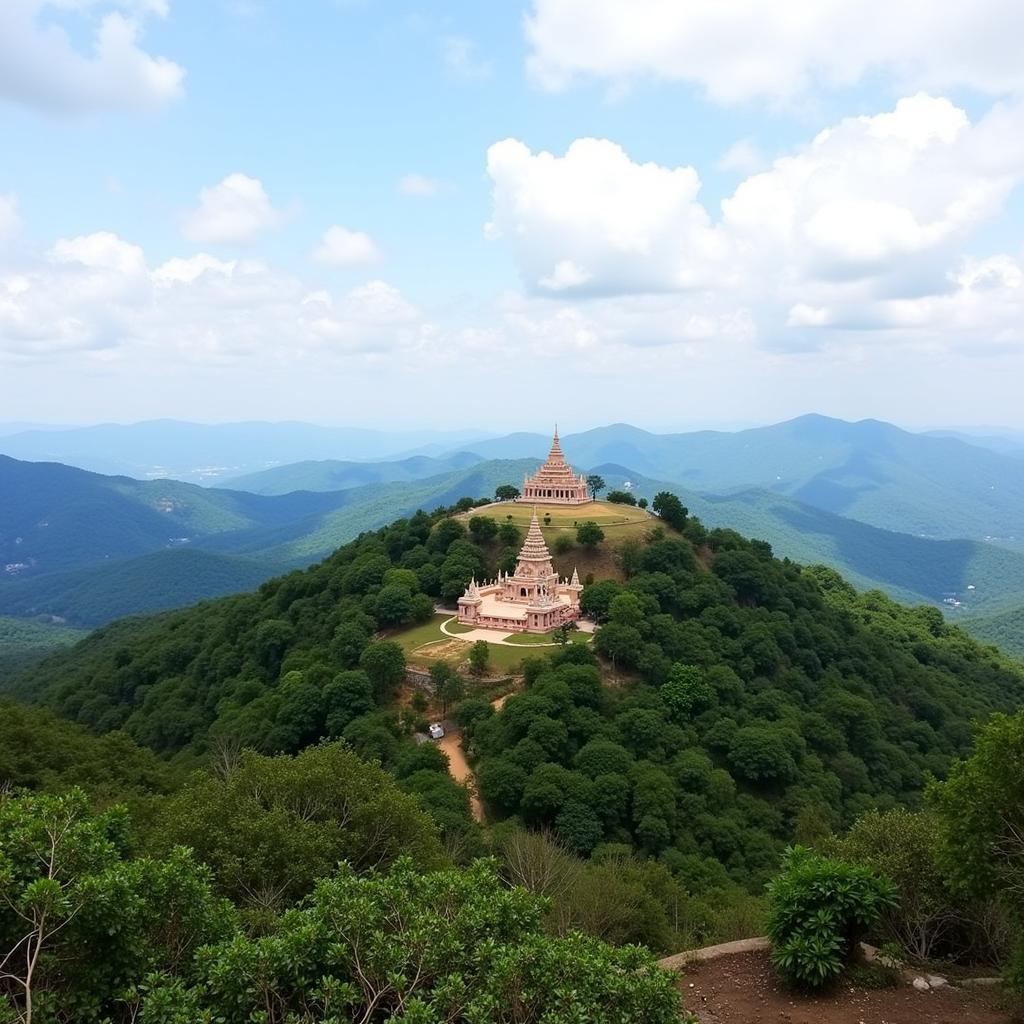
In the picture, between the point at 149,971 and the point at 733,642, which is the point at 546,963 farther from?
the point at 733,642

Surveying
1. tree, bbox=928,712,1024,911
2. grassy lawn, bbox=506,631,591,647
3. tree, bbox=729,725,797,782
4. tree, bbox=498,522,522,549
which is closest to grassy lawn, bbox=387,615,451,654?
grassy lawn, bbox=506,631,591,647

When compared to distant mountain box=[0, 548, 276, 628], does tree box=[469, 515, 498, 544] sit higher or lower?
higher

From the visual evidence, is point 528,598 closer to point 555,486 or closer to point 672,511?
point 672,511

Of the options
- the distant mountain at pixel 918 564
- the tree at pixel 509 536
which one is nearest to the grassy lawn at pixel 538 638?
the tree at pixel 509 536

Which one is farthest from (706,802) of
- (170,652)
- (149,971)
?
(170,652)

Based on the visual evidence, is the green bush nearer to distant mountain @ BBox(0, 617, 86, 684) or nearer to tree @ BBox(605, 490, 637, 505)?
tree @ BBox(605, 490, 637, 505)

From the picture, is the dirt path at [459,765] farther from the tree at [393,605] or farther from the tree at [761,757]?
the tree at [761,757]
